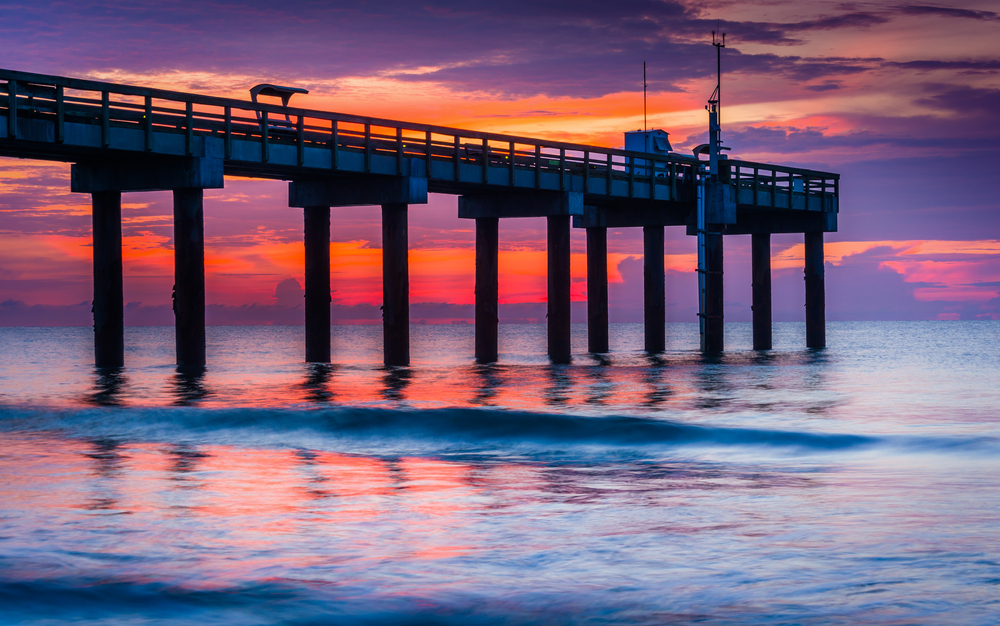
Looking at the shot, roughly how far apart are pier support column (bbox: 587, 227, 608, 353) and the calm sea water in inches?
675

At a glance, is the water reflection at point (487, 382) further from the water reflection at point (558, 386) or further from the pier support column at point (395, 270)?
the pier support column at point (395, 270)

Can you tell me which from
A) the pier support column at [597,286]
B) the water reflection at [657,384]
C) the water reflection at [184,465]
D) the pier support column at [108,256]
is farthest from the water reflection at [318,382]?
the pier support column at [597,286]

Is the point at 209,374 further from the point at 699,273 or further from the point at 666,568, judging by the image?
the point at 666,568

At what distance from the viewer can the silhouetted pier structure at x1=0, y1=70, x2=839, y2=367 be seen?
23.2m

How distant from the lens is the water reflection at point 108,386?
2075 cm

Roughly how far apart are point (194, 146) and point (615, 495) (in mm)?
17047

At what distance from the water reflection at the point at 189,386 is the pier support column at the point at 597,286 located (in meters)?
15.7

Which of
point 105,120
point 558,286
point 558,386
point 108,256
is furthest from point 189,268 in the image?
point 558,286

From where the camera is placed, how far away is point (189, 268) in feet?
84.3

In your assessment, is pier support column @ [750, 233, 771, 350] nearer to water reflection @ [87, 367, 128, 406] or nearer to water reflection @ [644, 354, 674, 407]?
water reflection @ [644, 354, 674, 407]

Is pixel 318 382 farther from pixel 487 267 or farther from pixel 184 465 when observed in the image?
pixel 184 465

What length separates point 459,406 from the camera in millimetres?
19188

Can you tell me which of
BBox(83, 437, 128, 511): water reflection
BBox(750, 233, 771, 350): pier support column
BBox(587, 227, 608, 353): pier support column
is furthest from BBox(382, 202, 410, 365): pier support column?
BBox(750, 233, 771, 350): pier support column

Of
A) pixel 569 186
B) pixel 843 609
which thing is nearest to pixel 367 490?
pixel 843 609
